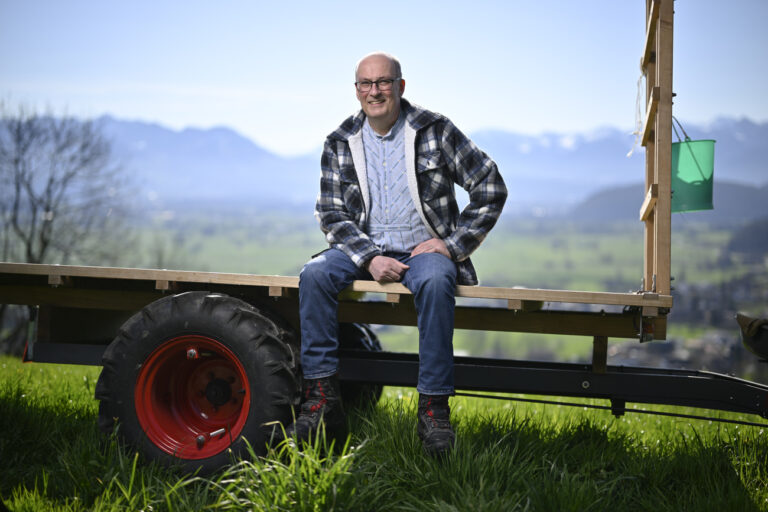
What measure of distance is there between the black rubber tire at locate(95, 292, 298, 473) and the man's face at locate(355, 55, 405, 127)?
121 centimetres

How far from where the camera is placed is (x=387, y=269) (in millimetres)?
3369

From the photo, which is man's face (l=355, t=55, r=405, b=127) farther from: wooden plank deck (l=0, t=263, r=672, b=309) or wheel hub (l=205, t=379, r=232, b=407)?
wheel hub (l=205, t=379, r=232, b=407)

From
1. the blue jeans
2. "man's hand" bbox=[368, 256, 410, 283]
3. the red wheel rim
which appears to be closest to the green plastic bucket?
the blue jeans

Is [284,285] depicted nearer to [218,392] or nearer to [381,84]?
[218,392]

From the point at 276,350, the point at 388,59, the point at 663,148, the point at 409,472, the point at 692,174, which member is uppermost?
the point at 388,59

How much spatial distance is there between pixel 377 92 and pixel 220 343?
1509mm

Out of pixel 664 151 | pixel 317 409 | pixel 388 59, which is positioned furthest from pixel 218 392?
pixel 664 151

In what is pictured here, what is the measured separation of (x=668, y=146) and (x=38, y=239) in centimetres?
1546

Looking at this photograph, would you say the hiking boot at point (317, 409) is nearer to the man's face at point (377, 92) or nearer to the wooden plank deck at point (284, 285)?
the wooden plank deck at point (284, 285)

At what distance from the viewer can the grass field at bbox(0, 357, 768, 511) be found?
275 cm

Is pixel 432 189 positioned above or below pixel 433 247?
above

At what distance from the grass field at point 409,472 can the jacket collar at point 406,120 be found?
1.51 metres

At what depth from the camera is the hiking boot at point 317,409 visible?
322cm

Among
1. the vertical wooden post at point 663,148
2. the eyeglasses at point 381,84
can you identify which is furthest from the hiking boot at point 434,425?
the eyeglasses at point 381,84
